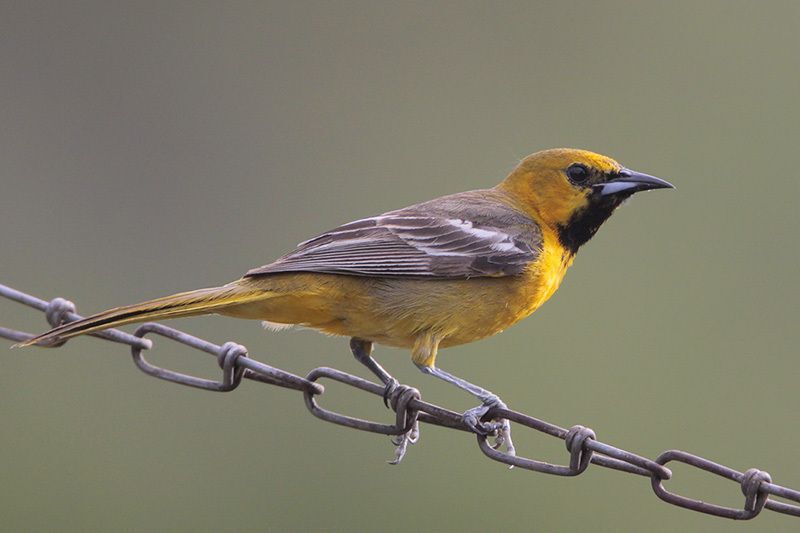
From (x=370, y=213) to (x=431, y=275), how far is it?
3465 millimetres

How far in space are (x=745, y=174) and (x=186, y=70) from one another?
4.20 metres

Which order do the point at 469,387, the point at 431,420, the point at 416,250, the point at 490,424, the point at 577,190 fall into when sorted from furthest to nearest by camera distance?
the point at 577,190 → the point at 416,250 → the point at 469,387 → the point at 490,424 → the point at 431,420

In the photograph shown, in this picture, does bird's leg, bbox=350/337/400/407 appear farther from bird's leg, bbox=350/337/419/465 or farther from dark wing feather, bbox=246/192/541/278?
dark wing feather, bbox=246/192/541/278

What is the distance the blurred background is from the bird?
1761mm

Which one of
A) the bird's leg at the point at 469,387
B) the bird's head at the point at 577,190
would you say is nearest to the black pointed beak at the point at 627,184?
the bird's head at the point at 577,190

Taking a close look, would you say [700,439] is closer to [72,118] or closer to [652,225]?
[652,225]

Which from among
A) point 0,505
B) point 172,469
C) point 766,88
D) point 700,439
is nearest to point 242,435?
point 172,469

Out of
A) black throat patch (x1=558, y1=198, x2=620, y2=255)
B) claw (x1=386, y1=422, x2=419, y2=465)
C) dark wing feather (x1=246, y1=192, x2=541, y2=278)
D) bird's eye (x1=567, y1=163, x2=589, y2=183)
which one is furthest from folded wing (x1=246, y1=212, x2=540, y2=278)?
claw (x1=386, y1=422, x2=419, y2=465)

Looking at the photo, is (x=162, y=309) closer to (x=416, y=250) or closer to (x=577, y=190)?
(x=416, y=250)

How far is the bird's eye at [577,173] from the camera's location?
5.46 meters

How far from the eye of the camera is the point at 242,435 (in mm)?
7027

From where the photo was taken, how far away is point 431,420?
12.9ft

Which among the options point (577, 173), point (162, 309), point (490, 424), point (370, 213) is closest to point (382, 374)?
point (490, 424)

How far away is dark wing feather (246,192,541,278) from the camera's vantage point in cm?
479
